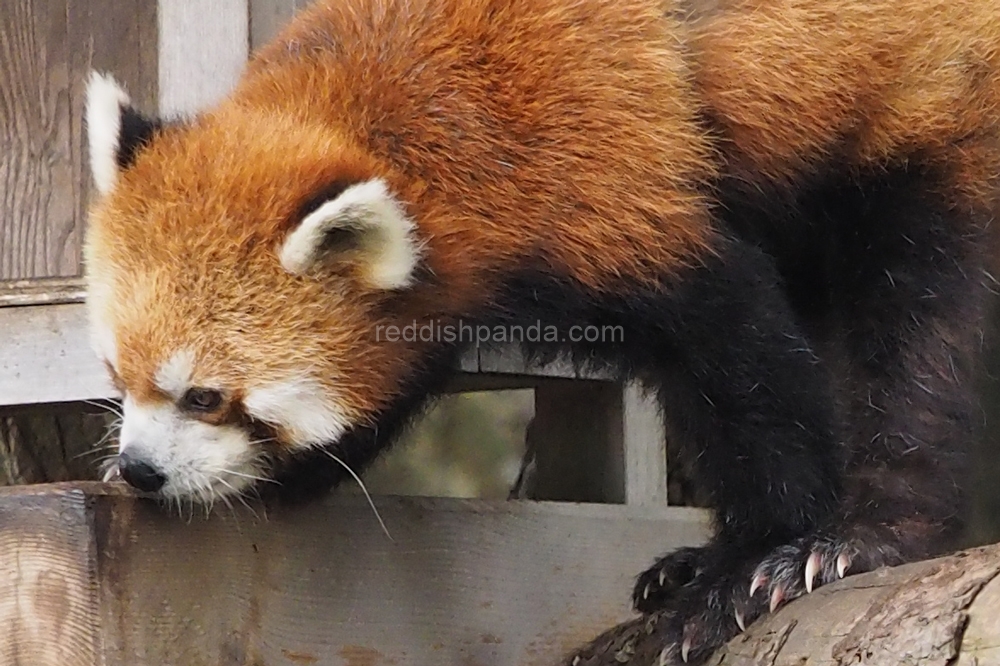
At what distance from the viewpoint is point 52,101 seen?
299 centimetres

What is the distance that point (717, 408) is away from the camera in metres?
2.41

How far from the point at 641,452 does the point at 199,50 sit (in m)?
1.53

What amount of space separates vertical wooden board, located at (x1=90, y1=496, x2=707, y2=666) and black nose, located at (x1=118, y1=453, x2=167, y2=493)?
0.14 feet

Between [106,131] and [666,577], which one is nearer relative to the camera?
[106,131]

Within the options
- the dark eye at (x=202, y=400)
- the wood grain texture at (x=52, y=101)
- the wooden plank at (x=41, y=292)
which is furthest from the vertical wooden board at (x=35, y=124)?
the dark eye at (x=202, y=400)

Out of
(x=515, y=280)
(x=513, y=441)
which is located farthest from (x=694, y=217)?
(x=513, y=441)

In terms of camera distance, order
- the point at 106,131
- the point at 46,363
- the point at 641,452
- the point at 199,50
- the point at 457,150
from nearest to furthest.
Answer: the point at 457,150, the point at 106,131, the point at 199,50, the point at 46,363, the point at 641,452

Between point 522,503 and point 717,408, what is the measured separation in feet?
1.87

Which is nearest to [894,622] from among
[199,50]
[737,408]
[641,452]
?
[737,408]

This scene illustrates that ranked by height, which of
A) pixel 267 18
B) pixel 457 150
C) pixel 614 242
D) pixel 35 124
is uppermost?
pixel 267 18

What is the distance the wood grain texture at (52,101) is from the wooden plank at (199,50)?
0.36 m

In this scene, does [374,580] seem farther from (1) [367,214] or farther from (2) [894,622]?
(2) [894,622]

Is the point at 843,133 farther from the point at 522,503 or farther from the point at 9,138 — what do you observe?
the point at 9,138

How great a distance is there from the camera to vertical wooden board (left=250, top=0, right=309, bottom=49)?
8.68ft
